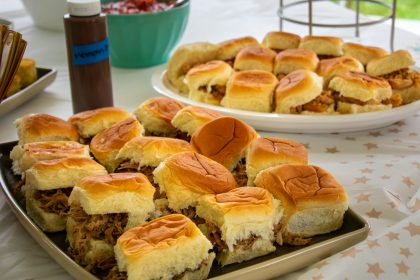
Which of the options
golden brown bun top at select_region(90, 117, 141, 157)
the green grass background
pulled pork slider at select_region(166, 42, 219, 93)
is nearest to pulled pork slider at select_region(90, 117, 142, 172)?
golden brown bun top at select_region(90, 117, 141, 157)

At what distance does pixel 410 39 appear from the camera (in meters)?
2.21

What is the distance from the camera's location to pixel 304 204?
976 mm

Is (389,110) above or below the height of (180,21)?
below

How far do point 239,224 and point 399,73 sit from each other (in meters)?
0.85

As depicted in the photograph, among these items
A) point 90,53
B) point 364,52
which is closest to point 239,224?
point 90,53

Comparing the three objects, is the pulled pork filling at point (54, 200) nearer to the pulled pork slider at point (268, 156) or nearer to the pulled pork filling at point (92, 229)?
the pulled pork filling at point (92, 229)

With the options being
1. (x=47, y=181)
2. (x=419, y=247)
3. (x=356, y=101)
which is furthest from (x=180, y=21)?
(x=419, y=247)

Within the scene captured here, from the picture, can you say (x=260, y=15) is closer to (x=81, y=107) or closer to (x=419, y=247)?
(x=81, y=107)

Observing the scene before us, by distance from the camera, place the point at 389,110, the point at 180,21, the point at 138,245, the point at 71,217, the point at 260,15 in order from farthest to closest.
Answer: the point at 260,15 < the point at 180,21 < the point at 389,110 < the point at 71,217 < the point at 138,245

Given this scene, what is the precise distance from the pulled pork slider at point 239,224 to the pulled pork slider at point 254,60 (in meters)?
0.75

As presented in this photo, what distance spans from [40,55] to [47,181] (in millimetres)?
1191

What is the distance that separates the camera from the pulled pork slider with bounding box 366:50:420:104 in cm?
152

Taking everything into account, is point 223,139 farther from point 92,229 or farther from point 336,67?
point 336,67

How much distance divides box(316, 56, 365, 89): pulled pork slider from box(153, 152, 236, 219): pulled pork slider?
633 millimetres
